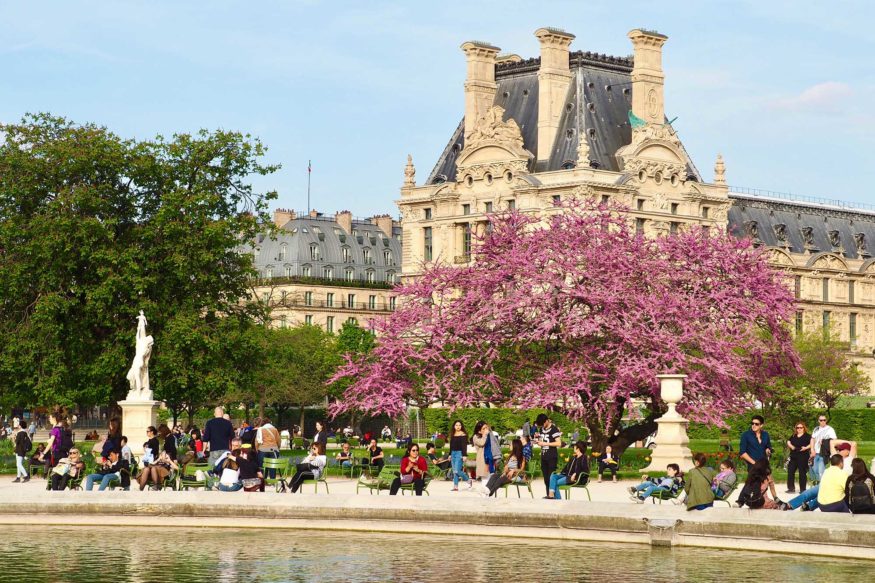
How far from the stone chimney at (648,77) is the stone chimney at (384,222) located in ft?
142

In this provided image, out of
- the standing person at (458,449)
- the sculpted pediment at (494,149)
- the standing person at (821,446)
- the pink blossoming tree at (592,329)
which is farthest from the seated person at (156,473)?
the sculpted pediment at (494,149)

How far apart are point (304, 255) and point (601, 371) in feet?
285

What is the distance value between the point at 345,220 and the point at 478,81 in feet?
115

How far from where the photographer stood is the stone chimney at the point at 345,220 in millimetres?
139450

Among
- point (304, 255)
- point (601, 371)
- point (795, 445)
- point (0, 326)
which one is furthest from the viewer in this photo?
point (304, 255)

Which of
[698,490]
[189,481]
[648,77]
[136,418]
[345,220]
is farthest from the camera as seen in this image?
[345,220]

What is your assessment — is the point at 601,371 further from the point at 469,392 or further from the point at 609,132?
the point at 609,132

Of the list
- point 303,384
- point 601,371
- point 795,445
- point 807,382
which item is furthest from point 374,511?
point 303,384

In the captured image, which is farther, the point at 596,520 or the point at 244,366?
the point at 244,366

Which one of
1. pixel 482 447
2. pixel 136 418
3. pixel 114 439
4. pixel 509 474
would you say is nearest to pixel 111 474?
pixel 114 439

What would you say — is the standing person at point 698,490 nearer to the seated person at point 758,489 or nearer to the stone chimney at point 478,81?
the seated person at point 758,489

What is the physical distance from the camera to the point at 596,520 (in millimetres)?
26766

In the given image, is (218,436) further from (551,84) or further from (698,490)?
(551,84)

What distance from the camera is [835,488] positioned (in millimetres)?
26281
